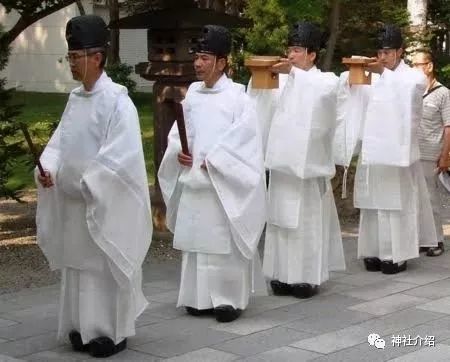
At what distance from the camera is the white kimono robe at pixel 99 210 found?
504 cm

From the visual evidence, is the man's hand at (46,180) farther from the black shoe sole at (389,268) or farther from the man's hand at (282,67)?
the black shoe sole at (389,268)

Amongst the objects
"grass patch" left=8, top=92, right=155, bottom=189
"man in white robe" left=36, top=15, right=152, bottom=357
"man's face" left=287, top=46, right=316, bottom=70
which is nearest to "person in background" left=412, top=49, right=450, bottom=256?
"man's face" left=287, top=46, right=316, bottom=70

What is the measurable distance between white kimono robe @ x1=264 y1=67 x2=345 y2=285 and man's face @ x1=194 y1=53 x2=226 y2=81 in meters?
0.77

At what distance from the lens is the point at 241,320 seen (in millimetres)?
6090

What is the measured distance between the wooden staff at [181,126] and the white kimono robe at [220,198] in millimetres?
96

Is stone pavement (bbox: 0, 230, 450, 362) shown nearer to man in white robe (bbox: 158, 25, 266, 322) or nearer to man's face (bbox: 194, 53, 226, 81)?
man in white robe (bbox: 158, 25, 266, 322)

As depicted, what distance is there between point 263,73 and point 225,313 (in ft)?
5.86

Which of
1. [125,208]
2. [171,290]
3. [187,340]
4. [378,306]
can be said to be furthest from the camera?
[171,290]

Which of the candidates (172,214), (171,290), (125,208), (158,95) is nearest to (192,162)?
(172,214)

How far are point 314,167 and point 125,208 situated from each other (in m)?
1.93

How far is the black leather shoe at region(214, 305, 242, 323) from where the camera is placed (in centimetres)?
599

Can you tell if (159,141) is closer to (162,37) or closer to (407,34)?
(162,37)

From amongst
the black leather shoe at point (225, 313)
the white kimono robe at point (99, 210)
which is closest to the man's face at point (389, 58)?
the black leather shoe at point (225, 313)

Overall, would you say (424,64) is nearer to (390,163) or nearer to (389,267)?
(390,163)
